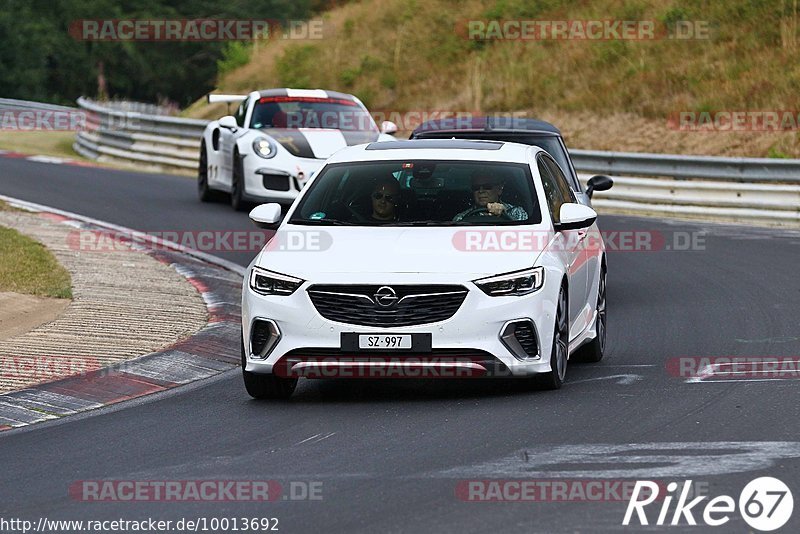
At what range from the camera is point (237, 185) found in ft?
67.1

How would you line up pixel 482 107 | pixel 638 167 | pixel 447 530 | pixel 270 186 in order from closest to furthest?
pixel 447 530 < pixel 270 186 < pixel 638 167 < pixel 482 107

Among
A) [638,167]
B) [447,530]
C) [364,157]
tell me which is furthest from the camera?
[638,167]

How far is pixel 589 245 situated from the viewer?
1084 cm

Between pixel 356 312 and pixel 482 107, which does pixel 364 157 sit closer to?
pixel 356 312

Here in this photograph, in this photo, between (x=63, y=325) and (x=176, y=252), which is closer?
(x=63, y=325)

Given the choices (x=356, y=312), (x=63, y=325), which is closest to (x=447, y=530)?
(x=356, y=312)

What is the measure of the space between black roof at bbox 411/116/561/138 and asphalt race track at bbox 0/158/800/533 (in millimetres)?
2680

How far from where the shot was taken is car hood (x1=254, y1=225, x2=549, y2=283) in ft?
29.4

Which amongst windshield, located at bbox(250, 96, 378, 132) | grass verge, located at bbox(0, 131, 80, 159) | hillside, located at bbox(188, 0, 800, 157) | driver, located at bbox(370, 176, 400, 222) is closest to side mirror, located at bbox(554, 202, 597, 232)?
driver, located at bbox(370, 176, 400, 222)

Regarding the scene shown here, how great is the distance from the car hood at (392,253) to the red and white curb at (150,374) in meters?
1.33

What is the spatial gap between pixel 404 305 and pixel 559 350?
1.12m

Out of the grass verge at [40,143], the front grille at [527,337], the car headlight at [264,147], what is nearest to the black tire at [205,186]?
the car headlight at [264,147]

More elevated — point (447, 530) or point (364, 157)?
point (364, 157)

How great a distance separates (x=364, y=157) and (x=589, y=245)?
1.71 meters
